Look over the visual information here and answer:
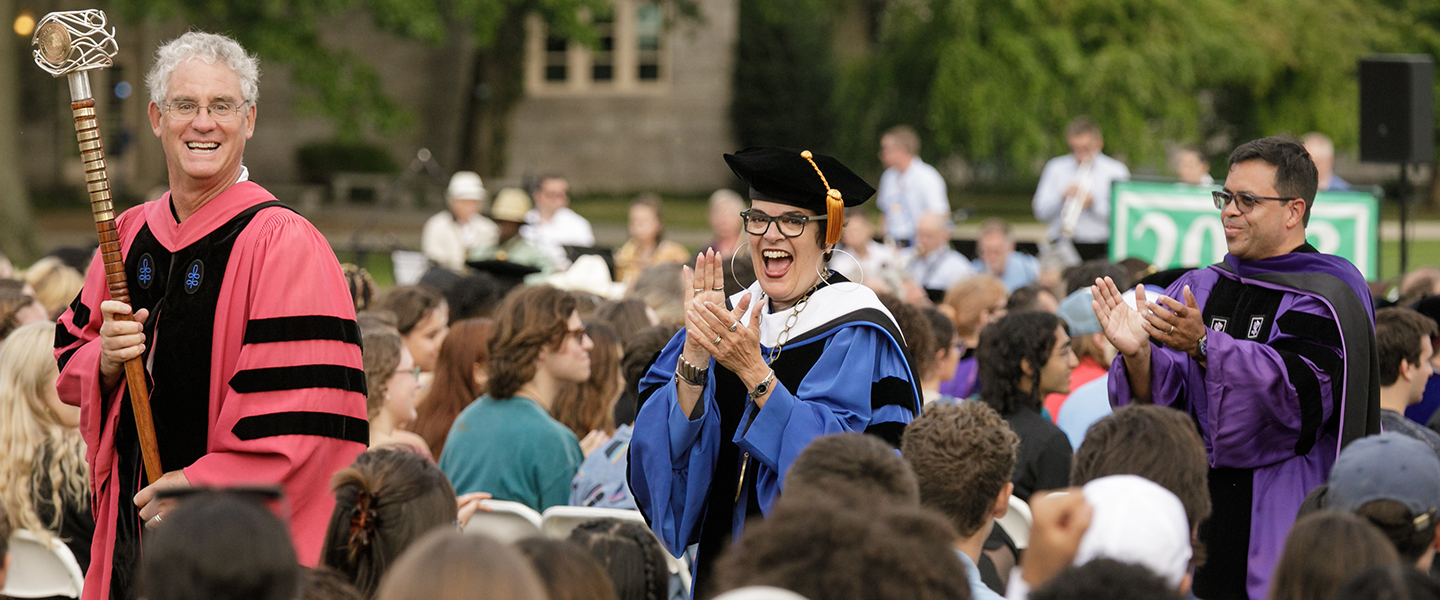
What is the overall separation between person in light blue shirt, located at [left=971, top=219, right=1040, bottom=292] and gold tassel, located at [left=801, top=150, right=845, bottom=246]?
23.2 feet

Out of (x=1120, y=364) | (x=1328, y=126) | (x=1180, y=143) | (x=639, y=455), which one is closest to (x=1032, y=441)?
(x=1120, y=364)

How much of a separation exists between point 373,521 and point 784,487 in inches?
39.7

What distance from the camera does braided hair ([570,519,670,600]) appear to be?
327 centimetres

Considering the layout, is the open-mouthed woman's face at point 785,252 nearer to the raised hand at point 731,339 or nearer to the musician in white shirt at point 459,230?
the raised hand at point 731,339

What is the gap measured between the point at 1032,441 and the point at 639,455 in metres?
1.76

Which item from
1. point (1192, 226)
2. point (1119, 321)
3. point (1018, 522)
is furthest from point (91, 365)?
point (1192, 226)

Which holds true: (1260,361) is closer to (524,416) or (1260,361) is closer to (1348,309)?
(1348,309)

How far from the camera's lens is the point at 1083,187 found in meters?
12.3

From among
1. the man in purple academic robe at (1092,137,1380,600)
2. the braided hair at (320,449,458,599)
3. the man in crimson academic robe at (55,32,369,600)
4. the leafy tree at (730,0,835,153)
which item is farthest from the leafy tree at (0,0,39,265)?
the leafy tree at (730,0,835,153)

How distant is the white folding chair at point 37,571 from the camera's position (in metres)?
4.45

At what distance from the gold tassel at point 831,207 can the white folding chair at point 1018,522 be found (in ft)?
4.94

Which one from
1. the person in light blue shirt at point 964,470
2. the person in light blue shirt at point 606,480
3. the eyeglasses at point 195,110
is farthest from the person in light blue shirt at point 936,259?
the eyeglasses at point 195,110

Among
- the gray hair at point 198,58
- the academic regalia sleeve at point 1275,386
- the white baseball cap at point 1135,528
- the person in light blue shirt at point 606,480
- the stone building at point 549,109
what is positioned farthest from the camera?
the stone building at point 549,109

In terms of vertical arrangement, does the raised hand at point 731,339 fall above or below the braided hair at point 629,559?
above
